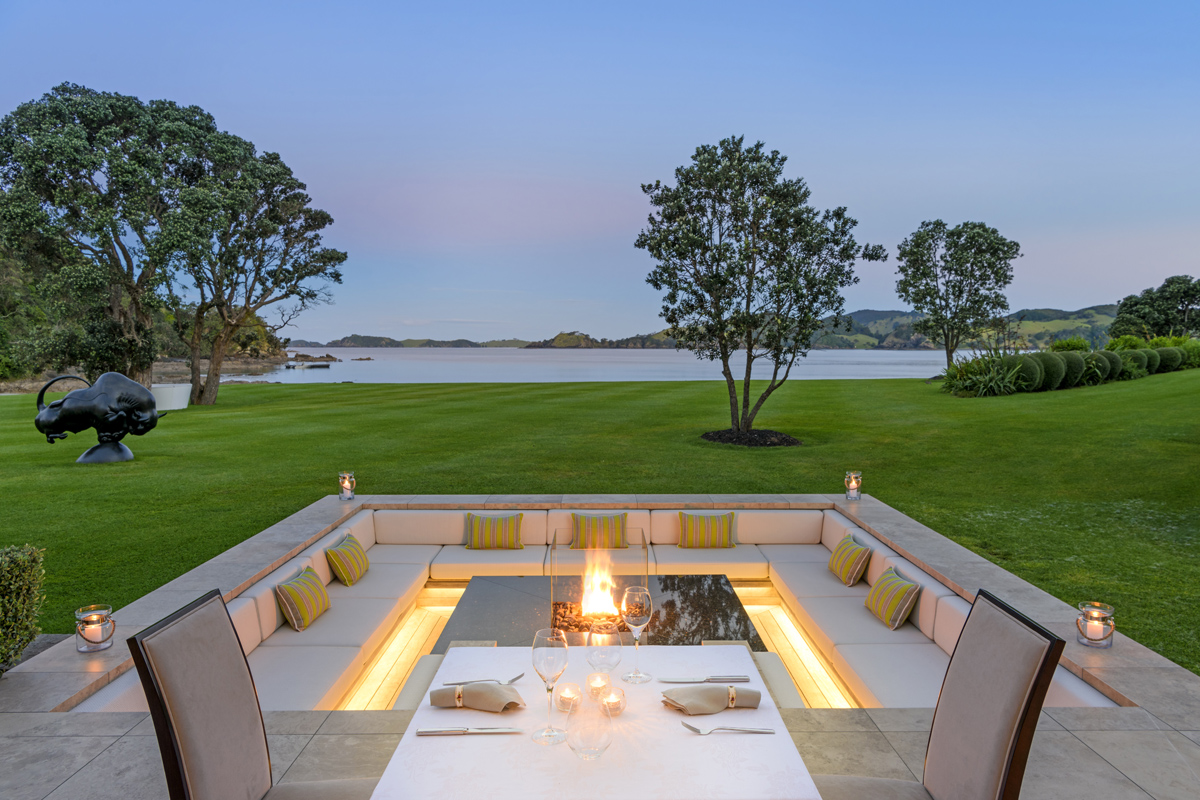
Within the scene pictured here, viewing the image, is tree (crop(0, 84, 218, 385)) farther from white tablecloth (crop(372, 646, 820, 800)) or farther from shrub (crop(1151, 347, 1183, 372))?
shrub (crop(1151, 347, 1183, 372))

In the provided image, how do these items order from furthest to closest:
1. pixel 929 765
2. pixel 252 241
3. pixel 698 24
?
1. pixel 252 241
2. pixel 698 24
3. pixel 929 765

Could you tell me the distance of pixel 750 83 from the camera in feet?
72.9

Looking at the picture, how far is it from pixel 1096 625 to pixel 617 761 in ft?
12.6

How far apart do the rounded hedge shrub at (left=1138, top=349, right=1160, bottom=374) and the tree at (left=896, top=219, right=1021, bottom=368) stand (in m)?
6.44

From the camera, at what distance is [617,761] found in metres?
2.28

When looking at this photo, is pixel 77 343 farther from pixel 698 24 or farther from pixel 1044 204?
pixel 1044 204

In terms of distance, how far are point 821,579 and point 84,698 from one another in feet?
20.5

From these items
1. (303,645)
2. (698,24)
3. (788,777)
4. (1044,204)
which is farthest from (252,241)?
(1044,204)

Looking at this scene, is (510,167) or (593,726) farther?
(510,167)

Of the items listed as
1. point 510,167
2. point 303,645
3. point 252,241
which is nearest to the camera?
point 303,645

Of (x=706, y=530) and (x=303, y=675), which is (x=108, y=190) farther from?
(x=706, y=530)

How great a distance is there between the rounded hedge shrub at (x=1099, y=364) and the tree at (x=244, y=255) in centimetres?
3270

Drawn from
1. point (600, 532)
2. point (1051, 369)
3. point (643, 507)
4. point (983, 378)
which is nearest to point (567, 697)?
point (600, 532)

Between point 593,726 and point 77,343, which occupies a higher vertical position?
point 77,343
